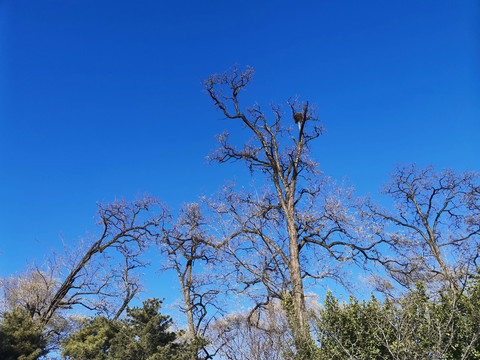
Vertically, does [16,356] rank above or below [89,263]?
below

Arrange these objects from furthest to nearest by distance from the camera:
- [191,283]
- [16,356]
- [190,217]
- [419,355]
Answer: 1. [190,217]
2. [191,283]
3. [16,356]
4. [419,355]

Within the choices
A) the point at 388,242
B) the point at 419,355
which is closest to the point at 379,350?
the point at 419,355

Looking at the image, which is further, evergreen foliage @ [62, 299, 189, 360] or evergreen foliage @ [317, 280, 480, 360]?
evergreen foliage @ [62, 299, 189, 360]

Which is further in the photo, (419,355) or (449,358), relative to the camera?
(449,358)

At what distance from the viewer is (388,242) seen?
1107 centimetres

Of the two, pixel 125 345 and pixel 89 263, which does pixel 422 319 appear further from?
pixel 89 263

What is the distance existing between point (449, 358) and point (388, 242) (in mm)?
4051

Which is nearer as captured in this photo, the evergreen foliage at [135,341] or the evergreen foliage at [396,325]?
the evergreen foliage at [396,325]

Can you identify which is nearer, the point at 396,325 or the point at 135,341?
the point at 396,325

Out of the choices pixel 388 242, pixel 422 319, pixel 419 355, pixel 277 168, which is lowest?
pixel 419 355

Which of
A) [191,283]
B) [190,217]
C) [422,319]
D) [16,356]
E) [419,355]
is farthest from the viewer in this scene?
[190,217]

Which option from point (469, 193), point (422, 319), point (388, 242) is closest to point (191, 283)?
point (388, 242)

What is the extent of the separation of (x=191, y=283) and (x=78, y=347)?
5.11 metres

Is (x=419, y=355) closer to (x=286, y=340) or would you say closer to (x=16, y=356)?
(x=286, y=340)
